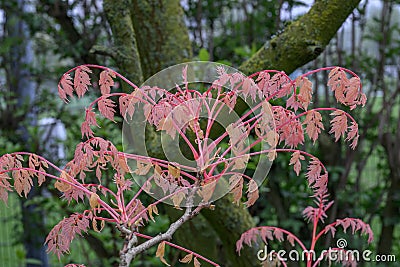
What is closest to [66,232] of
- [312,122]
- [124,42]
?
[312,122]

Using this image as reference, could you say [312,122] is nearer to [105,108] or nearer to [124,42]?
[105,108]

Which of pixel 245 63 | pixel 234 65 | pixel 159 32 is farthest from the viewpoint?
pixel 234 65

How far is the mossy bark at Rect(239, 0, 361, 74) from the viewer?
3.92ft

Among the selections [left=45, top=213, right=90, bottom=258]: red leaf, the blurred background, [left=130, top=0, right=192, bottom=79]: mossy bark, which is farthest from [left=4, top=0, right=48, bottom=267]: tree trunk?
[left=45, top=213, right=90, bottom=258]: red leaf

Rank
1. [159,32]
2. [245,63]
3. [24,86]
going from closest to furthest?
[245,63] < [159,32] < [24,86]

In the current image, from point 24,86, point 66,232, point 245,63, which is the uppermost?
point 245,63

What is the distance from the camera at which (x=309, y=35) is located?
121 cm

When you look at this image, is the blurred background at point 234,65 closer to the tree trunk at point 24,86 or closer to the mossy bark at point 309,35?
the tree trunk at point 24,86

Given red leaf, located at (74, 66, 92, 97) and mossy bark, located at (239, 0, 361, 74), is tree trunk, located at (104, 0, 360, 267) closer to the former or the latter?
mossy bark, located at (239, 0, 361, 74)

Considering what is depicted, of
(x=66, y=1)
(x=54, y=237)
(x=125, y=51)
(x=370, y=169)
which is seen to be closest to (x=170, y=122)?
(x=54, y=237)

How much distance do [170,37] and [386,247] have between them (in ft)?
4.31

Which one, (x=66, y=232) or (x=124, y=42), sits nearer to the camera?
(x=66, y=232)

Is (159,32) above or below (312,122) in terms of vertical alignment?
above

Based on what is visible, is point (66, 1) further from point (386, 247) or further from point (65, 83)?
point (386, 247)
